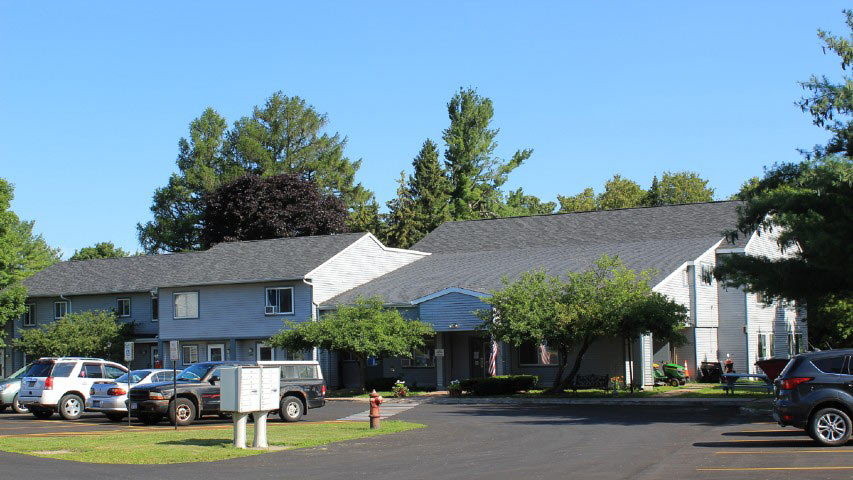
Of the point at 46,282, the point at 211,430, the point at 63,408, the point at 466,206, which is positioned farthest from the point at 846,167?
the point at 466,206

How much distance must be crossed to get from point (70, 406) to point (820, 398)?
825 inches

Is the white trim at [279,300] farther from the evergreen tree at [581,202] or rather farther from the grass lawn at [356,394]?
the evergreen tree at [581,202]

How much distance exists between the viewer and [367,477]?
15523 millimetres

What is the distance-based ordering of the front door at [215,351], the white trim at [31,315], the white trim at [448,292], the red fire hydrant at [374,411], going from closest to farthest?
the red fire hydrant at [374,411] → the white trim at [448,292] → the front door at [215,351] → the white trim at [31,315]

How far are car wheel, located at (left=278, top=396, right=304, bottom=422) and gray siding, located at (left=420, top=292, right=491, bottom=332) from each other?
13.6 m

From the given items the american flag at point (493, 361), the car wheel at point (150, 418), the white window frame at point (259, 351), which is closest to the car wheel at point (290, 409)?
the car wheel at point (150, 418)

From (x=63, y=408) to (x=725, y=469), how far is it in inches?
811

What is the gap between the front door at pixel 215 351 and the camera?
47.9m

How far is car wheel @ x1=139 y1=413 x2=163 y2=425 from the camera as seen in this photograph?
2656cm

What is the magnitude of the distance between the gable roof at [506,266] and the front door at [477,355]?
2.58 metres

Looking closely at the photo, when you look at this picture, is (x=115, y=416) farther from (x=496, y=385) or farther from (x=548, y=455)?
(x=548, y=455)

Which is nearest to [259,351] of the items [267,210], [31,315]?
[31,315]

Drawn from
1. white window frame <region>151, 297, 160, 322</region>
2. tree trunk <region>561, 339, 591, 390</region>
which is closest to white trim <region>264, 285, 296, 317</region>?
white window frame <region>151, 297, 160, 322</region>

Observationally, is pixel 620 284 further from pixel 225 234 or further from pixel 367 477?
pixel 225 234
